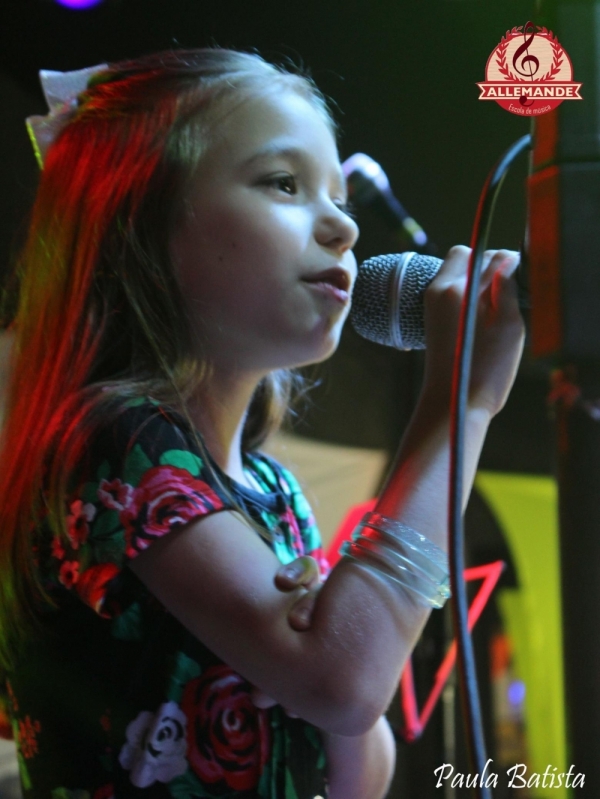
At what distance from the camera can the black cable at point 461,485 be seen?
0.39 metres

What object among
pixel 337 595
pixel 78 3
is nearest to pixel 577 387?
pixel 337 595

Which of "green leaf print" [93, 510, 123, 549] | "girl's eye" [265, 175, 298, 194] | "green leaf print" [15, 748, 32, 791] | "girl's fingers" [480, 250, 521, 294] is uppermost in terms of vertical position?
"girl's eye" [265, 175, 298, 194]

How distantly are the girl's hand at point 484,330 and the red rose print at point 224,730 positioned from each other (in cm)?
23

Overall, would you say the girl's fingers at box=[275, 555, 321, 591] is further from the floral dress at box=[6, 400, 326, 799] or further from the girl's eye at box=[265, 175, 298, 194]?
the girl's eye at box=[265, 175, 298, 194]

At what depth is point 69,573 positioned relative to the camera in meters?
0.51

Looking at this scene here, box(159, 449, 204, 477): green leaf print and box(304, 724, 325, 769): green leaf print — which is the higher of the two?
box(159, 449, 204, 477): green leaf print

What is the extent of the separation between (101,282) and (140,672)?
293mm

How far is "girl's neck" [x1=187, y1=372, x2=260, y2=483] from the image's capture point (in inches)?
23.8

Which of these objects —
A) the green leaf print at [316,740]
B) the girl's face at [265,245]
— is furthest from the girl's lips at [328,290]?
the green leaf print at [316,740]

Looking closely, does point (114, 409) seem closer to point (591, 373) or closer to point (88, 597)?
point (88, 597)

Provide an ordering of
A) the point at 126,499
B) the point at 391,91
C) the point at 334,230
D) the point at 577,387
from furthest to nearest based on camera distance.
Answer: the point at 391,91
the point at 334,230
the point at 126,499
the point at 577,387

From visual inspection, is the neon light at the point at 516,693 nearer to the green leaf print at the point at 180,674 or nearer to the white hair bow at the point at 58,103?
the green leaf print at the point at 180,674

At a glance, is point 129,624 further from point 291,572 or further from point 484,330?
point 484,330

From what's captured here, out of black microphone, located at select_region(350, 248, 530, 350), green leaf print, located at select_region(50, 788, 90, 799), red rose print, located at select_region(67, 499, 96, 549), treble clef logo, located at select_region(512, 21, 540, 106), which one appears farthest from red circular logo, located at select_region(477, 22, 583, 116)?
green leaf print, located at select_region(50, 788, 90, 799)
